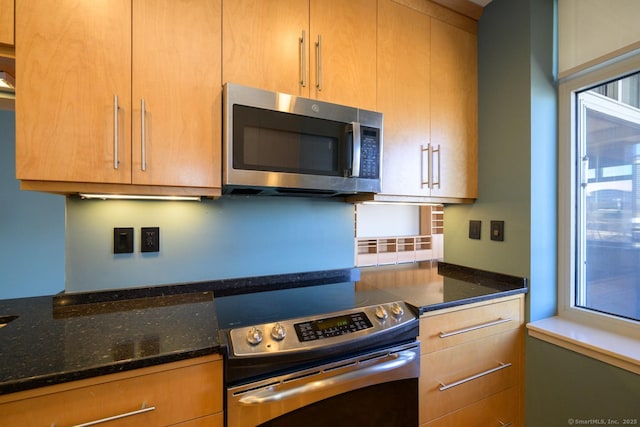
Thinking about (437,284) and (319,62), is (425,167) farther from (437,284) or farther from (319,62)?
(319,62)

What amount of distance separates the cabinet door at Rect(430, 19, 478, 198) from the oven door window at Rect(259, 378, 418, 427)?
3.21ft

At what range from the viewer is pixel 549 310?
4.98ft

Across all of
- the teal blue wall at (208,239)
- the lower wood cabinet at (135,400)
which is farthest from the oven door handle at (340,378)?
the teal blue wall at (208,239)

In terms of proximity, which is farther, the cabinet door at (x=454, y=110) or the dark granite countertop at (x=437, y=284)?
the cabinet door at (x=454, y=110)

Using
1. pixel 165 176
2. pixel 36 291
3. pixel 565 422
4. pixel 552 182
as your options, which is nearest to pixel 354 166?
pixel 165 176

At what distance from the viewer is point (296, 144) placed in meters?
1.18

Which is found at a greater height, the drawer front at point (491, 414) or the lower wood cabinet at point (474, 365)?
Result: the lower wood cabinet at point (474, 365)

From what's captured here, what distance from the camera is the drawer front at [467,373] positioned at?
117 centimetres

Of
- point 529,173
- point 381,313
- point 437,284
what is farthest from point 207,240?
point 529,173

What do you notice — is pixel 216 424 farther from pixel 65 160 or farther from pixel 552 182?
pixel 552 182

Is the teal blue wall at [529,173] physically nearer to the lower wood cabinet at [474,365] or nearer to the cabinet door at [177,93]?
the lower wood cabinet at [474,365]

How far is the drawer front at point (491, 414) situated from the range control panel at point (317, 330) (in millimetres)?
521

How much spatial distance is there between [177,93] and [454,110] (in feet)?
4.68

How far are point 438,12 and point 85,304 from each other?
221 centimetres
